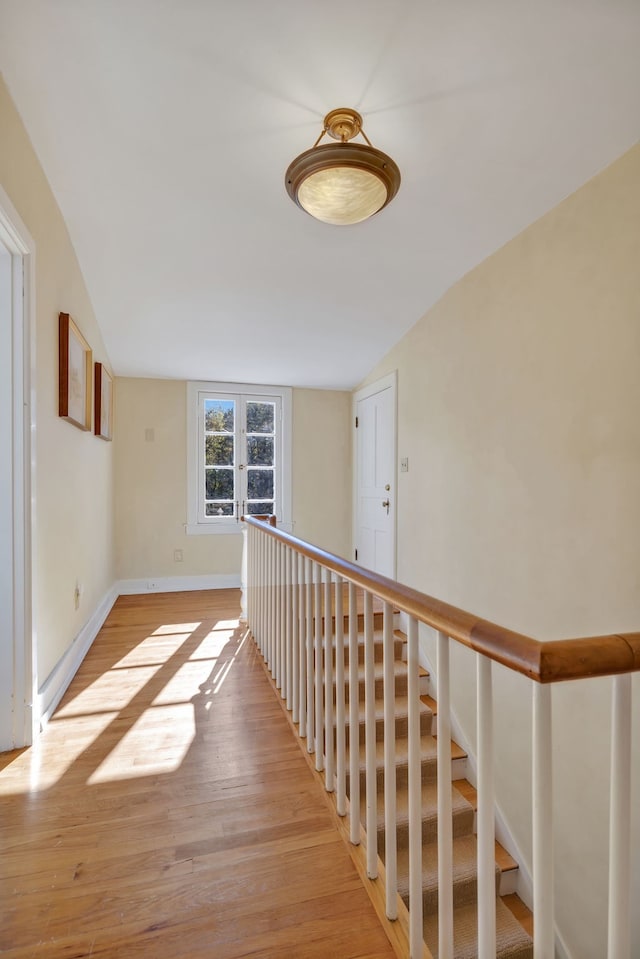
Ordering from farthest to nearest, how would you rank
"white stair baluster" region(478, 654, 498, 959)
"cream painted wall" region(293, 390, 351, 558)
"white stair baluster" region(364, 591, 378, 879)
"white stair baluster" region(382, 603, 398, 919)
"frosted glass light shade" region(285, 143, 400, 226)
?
"cream painted wall" region(293, 390, 351, 558) < "frosted glass light shade" region(285, 143, 400, 226) < "white stair baluster" region(364, 591, 378, 879) < "white stair baluster" region(382, 603, 398, 919) < "white stair baluster" region(478, 654, 498, 959)

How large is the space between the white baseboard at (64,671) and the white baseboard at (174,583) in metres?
0.91

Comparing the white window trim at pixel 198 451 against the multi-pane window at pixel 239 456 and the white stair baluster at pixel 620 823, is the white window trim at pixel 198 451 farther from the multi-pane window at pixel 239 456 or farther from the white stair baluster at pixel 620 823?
the white stair baluster at pixel 620 823

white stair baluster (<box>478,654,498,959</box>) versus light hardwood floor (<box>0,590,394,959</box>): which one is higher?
white stair baluster (<box>478,654,498,959</box>)

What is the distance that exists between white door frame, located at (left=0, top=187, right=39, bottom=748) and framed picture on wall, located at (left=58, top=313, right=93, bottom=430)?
456mm

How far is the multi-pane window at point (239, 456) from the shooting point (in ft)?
15.6

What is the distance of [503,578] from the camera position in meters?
2.52

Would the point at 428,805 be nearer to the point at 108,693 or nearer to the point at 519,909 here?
the point at 519,909

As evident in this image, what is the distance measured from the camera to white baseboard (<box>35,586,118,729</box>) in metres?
2.08

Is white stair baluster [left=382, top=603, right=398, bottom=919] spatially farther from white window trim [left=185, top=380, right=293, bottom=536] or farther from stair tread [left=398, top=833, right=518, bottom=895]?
white window trim [left=185, top=380, right=293, bottom=536]

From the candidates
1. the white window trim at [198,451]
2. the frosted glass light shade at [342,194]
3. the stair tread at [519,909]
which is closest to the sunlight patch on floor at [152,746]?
the stair tread at [519,909]

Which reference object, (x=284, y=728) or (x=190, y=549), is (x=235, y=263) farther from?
(x=190, y=549)

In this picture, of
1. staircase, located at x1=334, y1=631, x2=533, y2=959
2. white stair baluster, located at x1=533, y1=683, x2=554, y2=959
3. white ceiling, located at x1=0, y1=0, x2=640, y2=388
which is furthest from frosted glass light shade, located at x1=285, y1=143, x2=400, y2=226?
staircase, located at x1=334, y1=631, x2=533, y2=959

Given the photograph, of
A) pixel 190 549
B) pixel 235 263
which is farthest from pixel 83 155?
pixel 190 549

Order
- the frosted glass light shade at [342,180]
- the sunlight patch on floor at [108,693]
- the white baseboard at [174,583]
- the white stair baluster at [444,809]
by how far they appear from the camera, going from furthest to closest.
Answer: the white baseboard at [174,583]
the sunlight patch on floor at [108,693]
the frosted glass light shade at [342,180]
the white stair baluster at [444,809]
